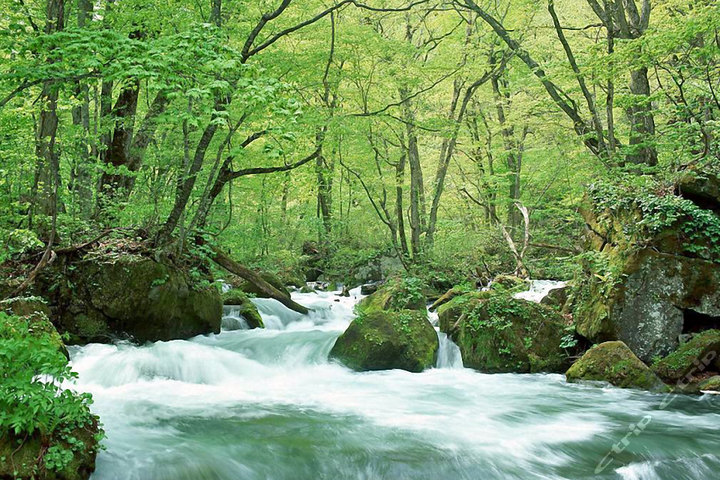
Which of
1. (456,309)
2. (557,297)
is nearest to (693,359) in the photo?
(557,297)

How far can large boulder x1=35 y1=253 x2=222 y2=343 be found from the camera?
8469 millimetres

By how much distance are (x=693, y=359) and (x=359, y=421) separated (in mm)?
4781

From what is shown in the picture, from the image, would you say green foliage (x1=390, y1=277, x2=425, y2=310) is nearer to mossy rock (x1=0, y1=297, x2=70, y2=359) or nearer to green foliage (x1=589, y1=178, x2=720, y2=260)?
green foliage (x1=589, y1=178, x2=720, y2=260)

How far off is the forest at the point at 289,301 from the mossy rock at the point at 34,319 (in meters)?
0.05

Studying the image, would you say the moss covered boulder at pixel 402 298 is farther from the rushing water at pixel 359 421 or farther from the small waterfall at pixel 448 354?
the rushing water at pixel 359 421

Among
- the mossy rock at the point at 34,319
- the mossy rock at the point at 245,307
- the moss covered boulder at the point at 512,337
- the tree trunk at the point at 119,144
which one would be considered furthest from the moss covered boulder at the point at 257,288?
the mossy rock at the point at 34,319

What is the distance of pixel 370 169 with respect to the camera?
1875 cm

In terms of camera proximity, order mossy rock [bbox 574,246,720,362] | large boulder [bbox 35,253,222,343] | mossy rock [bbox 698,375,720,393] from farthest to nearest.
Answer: large boulder [bbox 35,253,222,343]
mossy rock [bbox 574,246,720,362]
mossy rock [bbox 698,375,720,393]

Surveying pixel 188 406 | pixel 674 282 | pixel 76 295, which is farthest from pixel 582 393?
pixel 76 295

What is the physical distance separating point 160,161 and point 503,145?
1321cm

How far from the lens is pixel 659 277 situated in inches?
307

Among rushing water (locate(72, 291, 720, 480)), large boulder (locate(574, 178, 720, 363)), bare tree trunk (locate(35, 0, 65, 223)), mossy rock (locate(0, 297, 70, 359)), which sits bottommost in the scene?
rushing water (locate(72, 291, 720, 480))

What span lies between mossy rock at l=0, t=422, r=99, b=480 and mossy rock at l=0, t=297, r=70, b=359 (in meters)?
1.15

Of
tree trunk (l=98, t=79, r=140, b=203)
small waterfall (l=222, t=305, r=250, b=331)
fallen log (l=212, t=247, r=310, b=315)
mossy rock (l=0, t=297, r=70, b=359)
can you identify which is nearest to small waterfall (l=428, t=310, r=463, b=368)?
fallen log (l=212, t=247, r=310, b=315)
